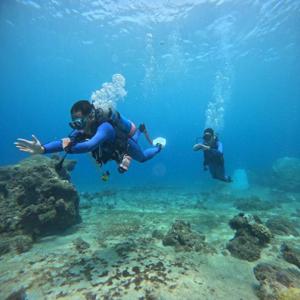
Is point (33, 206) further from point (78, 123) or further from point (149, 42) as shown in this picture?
point (149, 42)

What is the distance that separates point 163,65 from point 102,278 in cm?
3942

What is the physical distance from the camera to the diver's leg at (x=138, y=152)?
24.3 feet

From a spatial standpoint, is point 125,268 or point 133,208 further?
point 133,208

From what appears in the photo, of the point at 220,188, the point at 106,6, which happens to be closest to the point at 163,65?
the point at 106,6

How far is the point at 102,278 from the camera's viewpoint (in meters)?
5.43

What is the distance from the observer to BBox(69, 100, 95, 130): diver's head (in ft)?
18.5

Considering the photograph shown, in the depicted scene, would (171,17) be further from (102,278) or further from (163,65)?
(102,278)

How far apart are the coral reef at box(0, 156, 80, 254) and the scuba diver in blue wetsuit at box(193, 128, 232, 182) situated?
5554 mm

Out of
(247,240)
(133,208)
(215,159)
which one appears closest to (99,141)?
(247,240)

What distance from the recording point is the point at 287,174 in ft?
80.0

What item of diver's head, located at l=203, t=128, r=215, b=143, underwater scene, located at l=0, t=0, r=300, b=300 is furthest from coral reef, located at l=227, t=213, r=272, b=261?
diver's head, located at l=203, t=128, r=215, b=143

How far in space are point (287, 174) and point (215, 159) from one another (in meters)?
15.9

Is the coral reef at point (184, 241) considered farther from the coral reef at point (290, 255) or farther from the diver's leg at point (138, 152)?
the diver's leg at point (138, 152)

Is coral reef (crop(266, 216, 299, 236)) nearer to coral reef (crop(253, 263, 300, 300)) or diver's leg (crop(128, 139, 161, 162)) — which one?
coral reef (crop(253, 263, 300, 300))
